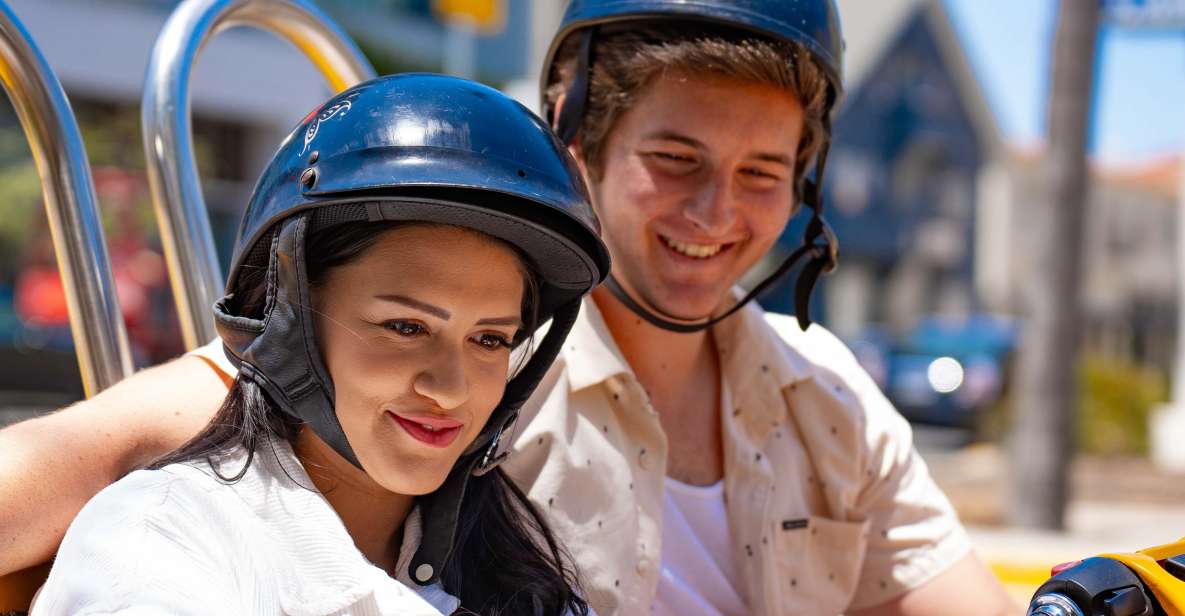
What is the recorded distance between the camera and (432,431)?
1664mm

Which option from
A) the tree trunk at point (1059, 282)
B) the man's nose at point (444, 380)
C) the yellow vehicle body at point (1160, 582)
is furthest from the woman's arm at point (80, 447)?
the tree trunk at point (1059, 282)

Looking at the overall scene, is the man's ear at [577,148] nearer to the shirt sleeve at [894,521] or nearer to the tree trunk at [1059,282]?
the shirt sleeve at [894,521]

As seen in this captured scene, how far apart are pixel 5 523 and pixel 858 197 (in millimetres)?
27025

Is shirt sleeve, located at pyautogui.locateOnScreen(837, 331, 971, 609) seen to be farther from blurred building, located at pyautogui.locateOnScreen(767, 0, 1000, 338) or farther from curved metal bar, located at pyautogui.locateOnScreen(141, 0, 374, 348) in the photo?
blurred building, located at pyautogui.locateOnScreen(767, 0, 1000, 338)

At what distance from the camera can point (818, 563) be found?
2439 millimetres

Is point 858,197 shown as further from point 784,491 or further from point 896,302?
point 784,491

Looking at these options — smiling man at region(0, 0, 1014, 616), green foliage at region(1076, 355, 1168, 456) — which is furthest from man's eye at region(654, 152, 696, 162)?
green foliage at region(1076, 355, 1168, 456)

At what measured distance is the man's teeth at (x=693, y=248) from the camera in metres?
2.29

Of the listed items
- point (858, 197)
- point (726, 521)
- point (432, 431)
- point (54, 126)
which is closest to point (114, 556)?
point (432, 431)

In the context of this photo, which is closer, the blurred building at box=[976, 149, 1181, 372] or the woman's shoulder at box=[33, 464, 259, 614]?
the woman's shoulder at box=[33, 464, 259, 614]

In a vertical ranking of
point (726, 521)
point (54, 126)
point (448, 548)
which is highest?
point (54, 126)

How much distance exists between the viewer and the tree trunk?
765 cm

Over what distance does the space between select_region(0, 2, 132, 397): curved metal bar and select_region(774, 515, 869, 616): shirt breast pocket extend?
3.62 ft

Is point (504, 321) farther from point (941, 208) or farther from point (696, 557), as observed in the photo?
point (941, 208)
